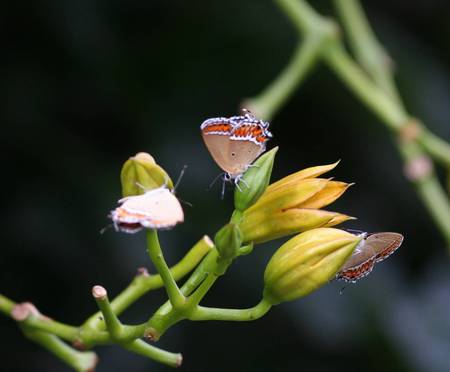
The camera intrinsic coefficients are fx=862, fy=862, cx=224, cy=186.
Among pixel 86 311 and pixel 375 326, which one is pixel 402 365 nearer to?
pixel 375 326

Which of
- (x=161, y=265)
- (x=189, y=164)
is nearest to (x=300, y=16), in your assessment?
(x=189, y=164)

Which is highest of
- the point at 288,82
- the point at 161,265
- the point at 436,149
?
the point at 288,82

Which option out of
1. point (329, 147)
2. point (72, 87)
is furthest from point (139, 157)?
point (329, 147)

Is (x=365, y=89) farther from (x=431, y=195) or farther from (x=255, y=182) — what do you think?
(x=255, y=182)

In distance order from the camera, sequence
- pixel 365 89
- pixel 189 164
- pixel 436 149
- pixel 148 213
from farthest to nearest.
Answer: pixel 189 164
pixel 365 89
pixel 436 149
pixel 148 213

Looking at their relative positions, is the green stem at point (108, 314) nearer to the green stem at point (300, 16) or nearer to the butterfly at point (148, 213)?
the butterfly at point (148, 213)
